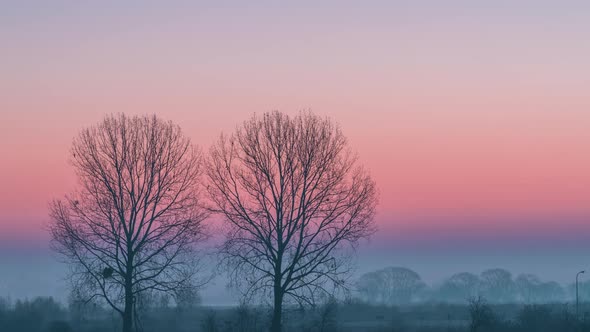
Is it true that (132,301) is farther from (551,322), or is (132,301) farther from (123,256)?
(551,322)

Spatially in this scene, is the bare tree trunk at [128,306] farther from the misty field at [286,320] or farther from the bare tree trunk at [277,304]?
the bare tree trunk at [277,304]

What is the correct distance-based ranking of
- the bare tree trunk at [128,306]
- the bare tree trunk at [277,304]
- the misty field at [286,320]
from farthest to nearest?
the misty field at [286,320] < the bare tree trunk at [128,306] < the bare tree trunk at [277,304]

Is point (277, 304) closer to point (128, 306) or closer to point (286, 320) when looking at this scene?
point (286, 320)

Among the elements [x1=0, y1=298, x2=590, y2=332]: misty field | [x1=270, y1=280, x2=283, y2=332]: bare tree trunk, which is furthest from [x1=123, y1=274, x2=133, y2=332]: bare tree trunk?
[x1=270, y1=280, x2=283, y2=332]: bare tree trunk

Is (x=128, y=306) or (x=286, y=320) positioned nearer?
(x=286, y=320)

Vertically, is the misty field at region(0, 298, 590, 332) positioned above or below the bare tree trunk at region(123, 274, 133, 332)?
below

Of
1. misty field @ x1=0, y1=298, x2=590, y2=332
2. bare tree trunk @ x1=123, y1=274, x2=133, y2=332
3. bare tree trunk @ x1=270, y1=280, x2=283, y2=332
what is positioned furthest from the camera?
misty field @ x1=0, y1=298, x2=590, y2=332

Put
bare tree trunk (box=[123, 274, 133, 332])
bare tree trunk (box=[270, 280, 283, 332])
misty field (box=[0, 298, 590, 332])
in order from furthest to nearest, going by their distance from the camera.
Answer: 1. misty field (box=[0, 298, 590, 332])
2. bare tree trunk (box=[123, 274, 133, 332])
3. bare tree trunk (box=[270, 280, 283, 332])

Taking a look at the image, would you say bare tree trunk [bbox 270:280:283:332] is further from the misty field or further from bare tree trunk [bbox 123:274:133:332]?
bare tree trunk [bbox 123:274:133:332]

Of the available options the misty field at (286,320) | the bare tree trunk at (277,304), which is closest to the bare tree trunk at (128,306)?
the misty field at (286,320)

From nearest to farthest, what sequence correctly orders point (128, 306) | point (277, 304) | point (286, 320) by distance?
point (277, 304), point (286, 320), point (128, 306)

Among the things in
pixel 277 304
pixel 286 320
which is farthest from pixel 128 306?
pixel 286 320

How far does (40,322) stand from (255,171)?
35.4m

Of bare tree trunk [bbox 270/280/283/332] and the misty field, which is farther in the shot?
the misty field
